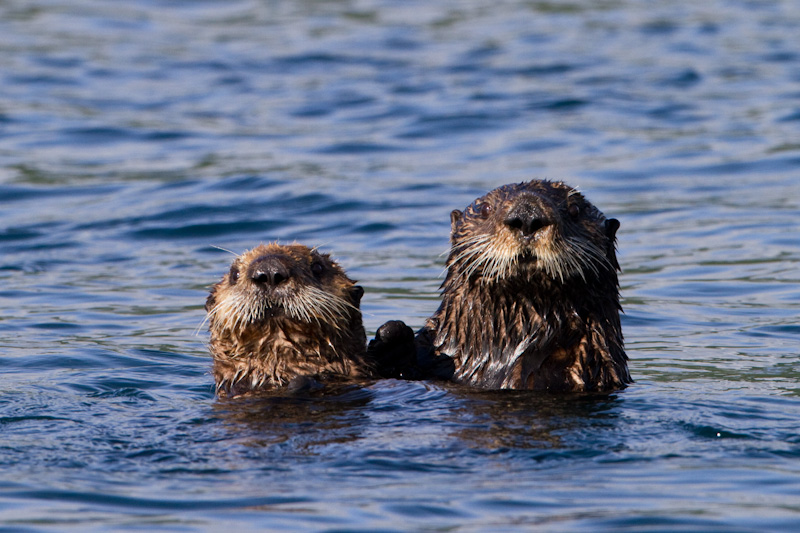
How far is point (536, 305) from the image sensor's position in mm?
6992

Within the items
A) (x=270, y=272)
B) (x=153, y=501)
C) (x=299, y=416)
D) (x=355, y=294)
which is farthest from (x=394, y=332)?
(x=153, y=501)

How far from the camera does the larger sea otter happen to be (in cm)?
678

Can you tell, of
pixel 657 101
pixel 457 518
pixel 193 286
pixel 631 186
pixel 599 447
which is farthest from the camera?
pixel 657 101

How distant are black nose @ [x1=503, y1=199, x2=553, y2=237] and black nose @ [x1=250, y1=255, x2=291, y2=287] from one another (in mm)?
1264

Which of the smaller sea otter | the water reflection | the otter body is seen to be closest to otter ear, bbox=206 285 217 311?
the smaller sea otter

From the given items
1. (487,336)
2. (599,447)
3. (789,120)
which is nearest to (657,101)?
(789,120)

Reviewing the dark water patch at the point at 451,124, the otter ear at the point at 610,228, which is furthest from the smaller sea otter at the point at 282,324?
the dark water patch at the point at 451,124

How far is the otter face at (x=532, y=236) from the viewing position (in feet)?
21.6

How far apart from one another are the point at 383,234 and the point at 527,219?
21.4 ft

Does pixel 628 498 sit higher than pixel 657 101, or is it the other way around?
pixel 657 101

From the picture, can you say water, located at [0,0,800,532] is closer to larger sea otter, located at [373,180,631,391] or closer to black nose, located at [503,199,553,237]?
larger sea otter, located at [373,180,631,391]

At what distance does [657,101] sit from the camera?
19016mm

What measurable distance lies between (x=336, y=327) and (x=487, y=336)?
0.85 m

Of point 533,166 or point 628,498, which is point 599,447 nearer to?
point 628,498
